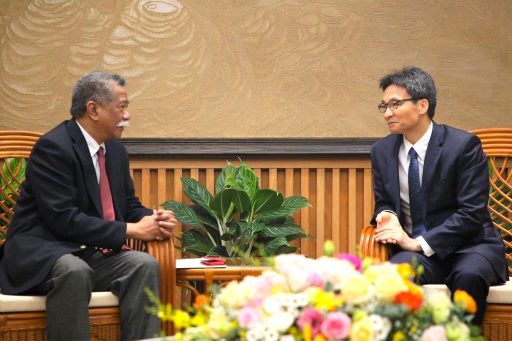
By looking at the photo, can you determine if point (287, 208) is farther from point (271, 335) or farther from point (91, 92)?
point (271, 335)

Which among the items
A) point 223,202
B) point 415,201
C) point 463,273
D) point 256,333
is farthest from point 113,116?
point 256,333

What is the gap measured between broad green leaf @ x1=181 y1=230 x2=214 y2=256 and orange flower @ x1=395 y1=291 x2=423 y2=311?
10.5 feet

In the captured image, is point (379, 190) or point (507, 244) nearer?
point (379, 190)

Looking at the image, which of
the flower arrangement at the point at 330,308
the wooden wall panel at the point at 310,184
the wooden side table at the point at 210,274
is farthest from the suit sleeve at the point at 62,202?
the flower arrangement at the point at 330,308

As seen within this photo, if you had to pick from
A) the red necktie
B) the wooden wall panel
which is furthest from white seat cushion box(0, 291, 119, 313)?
the wooden wall panel

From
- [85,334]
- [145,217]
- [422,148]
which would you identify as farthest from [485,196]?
[85,334]

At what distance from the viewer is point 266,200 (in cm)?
548

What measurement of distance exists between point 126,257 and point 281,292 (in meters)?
1.88

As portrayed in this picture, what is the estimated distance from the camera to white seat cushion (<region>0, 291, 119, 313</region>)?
4.01 m

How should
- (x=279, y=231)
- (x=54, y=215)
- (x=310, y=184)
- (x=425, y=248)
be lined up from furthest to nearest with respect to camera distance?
(x=310, y=184)
(x=279, y=231)
(x=425, y=248)
(x=54, y=215)

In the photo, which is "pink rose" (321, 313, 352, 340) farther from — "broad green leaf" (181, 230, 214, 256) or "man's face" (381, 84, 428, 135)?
"broad green leaf" (181, 230, 214, 256)

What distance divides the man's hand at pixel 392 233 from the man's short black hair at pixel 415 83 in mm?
584

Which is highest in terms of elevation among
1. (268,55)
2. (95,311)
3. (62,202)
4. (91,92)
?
(268,55)

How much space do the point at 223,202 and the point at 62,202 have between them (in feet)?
4.63
